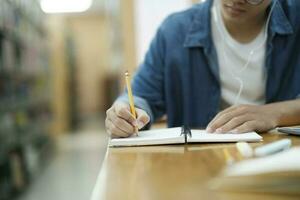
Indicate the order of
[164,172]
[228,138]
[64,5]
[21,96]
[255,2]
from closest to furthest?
[164,172] → [228,138] → [255,2] → [21,96] → [64,5]

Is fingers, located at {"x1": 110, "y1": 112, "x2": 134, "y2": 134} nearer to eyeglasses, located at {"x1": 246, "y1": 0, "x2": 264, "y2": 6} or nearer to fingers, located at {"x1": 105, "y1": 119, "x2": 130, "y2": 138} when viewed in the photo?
fingers, located at {"x1": 105, "y1": 119, "x2": 130, "y2": 138}

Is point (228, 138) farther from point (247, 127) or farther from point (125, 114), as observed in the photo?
point (125, 114)

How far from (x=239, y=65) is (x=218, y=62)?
0.21 feet

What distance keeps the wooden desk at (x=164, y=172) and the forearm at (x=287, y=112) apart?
0.49 feet

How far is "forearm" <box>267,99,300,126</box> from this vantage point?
1.03m

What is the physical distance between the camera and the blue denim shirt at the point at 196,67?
1281mm

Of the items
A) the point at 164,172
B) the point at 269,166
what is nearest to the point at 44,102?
the point at 164,172

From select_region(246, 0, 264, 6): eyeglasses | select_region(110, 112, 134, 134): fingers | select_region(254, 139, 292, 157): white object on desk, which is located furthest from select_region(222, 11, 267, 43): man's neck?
select_region(254, 139, 292, 157): white object on desk

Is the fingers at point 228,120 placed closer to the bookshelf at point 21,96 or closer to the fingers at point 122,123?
the fingers at point 122,123

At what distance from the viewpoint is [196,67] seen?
136 cm

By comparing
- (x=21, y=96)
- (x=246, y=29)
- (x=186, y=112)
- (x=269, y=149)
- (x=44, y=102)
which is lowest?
(x=44, y=102)

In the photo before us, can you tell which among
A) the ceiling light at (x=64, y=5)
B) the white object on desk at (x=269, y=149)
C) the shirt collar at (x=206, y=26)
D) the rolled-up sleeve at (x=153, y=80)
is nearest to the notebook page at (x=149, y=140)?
the white object on desk at (x=269, y=149)

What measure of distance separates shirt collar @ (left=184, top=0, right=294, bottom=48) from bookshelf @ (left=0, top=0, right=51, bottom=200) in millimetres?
2150

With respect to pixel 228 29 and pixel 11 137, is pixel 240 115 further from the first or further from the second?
pixel 11 137
